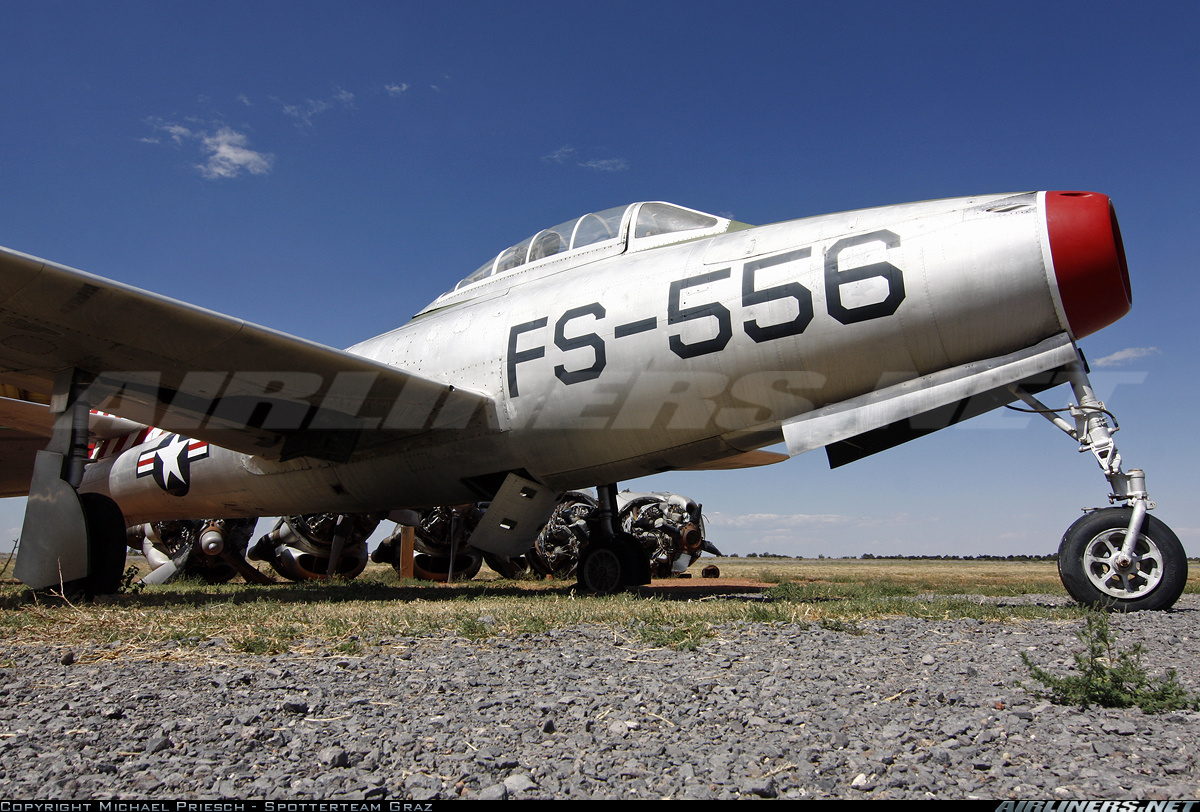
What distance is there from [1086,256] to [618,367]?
135 inches

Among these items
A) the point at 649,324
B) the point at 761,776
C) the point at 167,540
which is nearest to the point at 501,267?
the point at 649,324

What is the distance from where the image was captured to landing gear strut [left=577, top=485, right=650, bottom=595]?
7.93 m

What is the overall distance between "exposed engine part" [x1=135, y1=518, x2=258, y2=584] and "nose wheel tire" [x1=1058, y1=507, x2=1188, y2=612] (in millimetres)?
13406

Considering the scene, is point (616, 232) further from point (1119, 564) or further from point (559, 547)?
point (559, 547)

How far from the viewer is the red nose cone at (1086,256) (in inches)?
185

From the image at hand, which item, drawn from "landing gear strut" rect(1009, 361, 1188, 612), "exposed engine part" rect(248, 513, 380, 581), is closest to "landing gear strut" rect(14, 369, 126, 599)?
"exposed engine part" rect(248, 513, 380, 581)

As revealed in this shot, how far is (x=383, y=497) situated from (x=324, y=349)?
2390 millimetres

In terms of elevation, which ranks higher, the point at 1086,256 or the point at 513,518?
the point at 1086,256

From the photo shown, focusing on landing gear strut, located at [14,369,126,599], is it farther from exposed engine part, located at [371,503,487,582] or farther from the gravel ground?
exposed engine part, located at [371,503,487,582]

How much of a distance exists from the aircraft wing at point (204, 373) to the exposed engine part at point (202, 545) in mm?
6039

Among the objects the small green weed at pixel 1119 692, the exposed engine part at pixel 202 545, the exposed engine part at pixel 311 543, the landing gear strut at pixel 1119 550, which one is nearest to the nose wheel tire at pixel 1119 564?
the landing gear strut at pixel 1119 550

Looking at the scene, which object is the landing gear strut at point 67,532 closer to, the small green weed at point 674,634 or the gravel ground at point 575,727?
the gravel ground at point 575,727

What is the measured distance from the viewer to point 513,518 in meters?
7.19

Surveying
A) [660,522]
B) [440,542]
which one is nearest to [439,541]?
[440,542]
